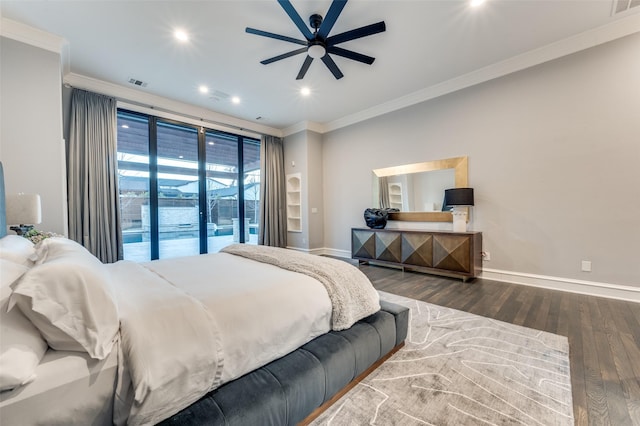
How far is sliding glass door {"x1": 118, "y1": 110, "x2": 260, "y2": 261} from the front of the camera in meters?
4.42

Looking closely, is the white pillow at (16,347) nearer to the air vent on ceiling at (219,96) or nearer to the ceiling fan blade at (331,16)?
the ceiling fan blade at (331,16)

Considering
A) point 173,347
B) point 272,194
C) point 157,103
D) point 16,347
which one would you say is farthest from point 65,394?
point 272,194

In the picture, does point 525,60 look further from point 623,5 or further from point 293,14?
point 293,14

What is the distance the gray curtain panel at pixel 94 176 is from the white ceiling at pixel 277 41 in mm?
514

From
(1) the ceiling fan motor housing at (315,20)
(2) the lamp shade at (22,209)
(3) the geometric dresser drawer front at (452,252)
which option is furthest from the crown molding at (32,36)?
(3) the geometric dresser drawer front at (452,252)

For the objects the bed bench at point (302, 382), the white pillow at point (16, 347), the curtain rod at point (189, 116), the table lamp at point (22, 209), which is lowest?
the bed bench at point (302, 382)

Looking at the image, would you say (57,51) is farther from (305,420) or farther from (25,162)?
(305,420)

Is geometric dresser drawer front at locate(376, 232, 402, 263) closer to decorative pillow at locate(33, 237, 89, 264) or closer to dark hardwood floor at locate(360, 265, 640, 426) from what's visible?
dark hardwood floor at locate(360, 265, 640, 426)

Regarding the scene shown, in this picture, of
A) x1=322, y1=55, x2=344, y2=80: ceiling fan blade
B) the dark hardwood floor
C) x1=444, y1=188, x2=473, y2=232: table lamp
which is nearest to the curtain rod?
x1=322, y1=55, x2=344, y2=80: ceiling fan blade

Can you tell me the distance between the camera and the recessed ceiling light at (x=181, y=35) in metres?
2.94

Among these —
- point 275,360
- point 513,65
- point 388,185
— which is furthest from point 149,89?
point 513,65

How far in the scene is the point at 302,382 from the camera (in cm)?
120

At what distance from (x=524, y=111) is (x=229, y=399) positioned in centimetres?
456

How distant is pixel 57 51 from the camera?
3.02 m
